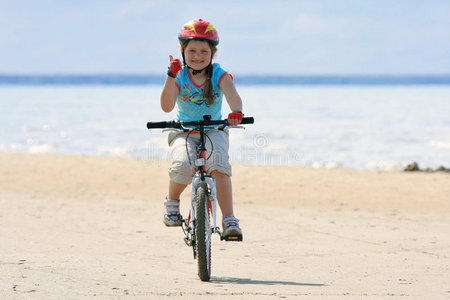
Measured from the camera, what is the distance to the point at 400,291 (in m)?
4.65

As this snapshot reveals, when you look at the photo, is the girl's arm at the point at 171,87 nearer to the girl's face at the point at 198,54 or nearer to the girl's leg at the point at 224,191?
the girl's face at the point at 198,54

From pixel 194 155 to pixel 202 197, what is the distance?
0.42 m

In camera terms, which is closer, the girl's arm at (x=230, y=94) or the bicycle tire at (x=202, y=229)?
the bicycle tire at (x=202, y=229)

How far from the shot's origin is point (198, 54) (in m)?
4.94

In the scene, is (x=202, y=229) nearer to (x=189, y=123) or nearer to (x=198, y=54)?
(x=189, y=123)

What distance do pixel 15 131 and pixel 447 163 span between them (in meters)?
13.5

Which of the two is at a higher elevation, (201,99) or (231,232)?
(201,99)

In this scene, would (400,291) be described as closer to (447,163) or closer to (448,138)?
(447,163)

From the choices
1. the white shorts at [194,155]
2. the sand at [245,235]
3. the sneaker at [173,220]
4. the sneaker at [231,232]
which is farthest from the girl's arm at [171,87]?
the sand at [245,235]

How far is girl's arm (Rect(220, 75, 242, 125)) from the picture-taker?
4.90 m

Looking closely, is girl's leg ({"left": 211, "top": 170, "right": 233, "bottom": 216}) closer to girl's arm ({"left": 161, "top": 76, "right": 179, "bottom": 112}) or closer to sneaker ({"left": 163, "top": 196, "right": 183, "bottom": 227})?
sneaker ({"left": 163, "top": 196, "right": 183, "bottom": 227})

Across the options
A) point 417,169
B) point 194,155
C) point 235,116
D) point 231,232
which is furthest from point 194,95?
point 417,169

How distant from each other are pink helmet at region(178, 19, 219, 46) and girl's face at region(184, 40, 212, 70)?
50mm

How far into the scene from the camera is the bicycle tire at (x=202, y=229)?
4.68 m
